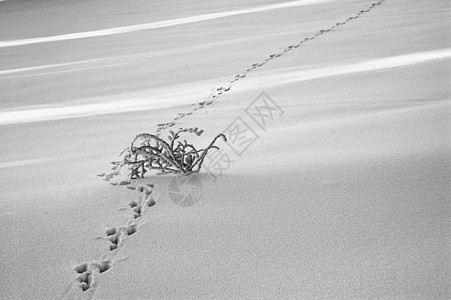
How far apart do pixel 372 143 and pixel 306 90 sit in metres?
1.16

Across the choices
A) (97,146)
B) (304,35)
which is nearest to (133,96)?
(97,146)

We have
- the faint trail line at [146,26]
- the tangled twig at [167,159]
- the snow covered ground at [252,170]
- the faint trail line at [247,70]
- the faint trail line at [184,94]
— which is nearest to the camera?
the snow covered ground at [252,170]

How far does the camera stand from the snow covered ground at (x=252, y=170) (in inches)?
76.2

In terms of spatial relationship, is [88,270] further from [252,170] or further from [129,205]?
[252,170]

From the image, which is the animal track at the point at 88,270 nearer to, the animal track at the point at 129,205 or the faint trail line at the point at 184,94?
the animal track at the point at 129,205

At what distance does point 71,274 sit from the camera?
6.70ft

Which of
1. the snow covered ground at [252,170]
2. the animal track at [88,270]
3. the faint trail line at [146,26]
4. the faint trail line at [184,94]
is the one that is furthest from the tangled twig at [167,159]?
the faint trail line at [146,26]

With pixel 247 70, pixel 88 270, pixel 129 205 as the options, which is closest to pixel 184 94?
pixel 247 70

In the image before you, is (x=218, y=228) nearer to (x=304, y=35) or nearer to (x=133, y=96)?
(x=133, y=96)

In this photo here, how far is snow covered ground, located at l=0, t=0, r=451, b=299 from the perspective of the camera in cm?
193

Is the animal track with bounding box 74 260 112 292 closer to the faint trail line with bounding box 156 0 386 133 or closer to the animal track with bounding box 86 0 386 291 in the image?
the animal track with bounding box 86 0 386 291

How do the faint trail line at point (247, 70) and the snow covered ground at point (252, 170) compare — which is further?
the faint trail line at point (247, 70)

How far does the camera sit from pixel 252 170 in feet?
9.13

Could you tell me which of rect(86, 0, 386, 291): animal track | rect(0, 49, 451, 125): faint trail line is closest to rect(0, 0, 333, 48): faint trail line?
rect(0, 49, 451, 125): faint trail line
